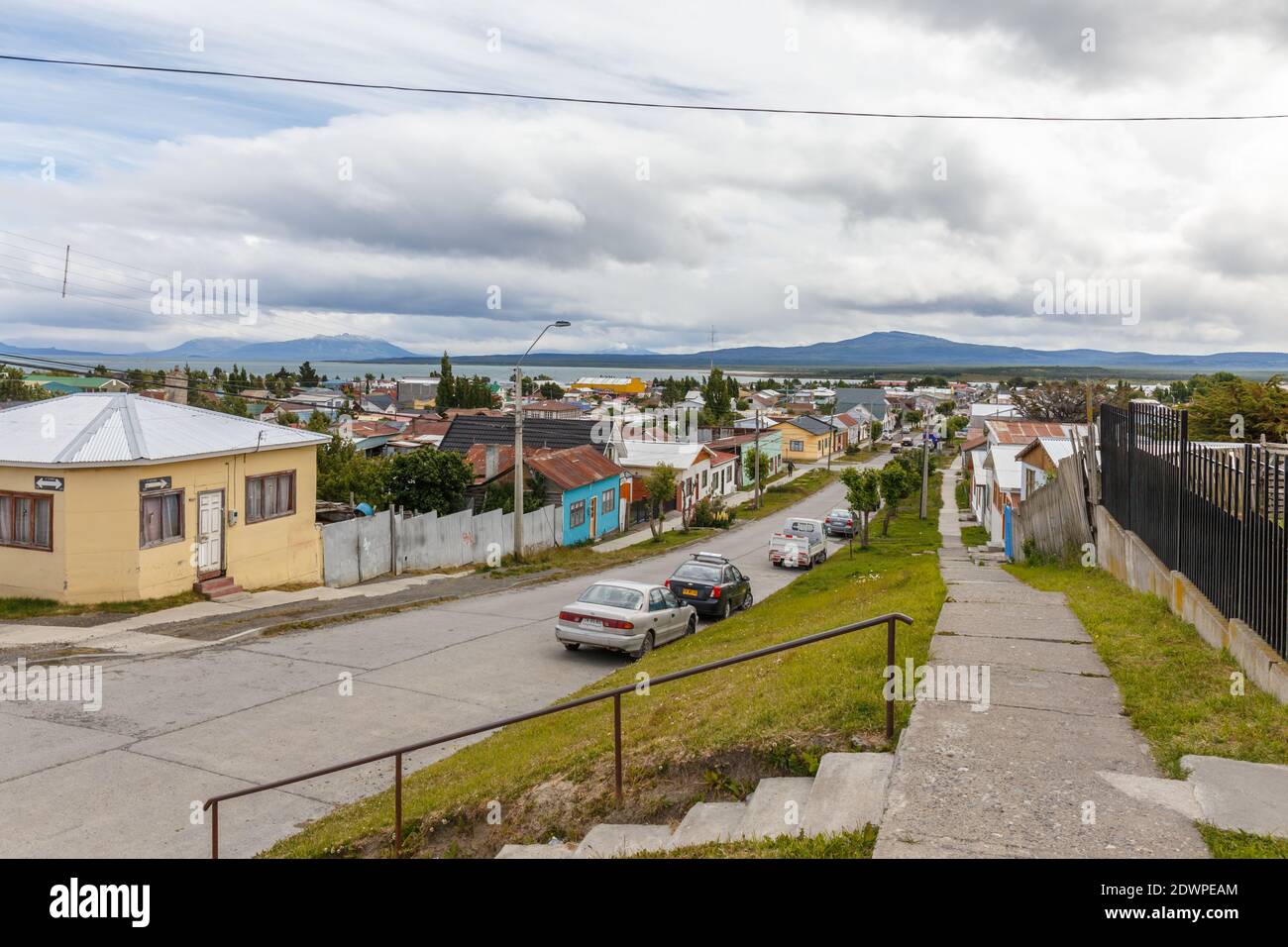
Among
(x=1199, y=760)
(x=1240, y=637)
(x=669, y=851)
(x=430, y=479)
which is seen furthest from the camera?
(x=430, y=479)

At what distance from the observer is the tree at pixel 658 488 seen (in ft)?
142

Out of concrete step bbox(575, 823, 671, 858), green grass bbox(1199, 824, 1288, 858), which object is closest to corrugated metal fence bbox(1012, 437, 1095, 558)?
green grass bbox(1199, 824, 1288, 858)

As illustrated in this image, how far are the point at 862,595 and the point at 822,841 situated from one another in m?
11.8

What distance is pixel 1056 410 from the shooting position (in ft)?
209

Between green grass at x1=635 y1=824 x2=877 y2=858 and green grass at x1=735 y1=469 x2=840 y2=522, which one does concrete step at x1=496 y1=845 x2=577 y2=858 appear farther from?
green grass at x1=735 y1=469 x2=840 y2=522

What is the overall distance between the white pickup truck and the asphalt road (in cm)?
1471

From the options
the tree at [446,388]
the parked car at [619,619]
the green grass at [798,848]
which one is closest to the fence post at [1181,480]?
the green grass at [798,848]

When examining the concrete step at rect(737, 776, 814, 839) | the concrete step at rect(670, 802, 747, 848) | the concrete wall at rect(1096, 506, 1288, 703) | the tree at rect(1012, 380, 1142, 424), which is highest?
the tree at rect(1012, 380, 1142, 424)

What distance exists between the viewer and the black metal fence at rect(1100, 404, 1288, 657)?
780cm

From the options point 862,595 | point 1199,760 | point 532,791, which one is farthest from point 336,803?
point 862,595

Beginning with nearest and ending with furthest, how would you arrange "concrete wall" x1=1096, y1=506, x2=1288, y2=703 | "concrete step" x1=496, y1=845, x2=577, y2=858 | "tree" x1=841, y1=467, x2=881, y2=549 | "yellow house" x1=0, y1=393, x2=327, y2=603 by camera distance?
"concrete step" x1=496, y1=845, x2=577, y2=858 → "concrete wall" x1=1096, y1=506, x2=1288, y2=703 → "yellow house" x1=0, y1=393, x2=327, y2=603 → "tree" x1=841, y1=467, x2=881, y2=549

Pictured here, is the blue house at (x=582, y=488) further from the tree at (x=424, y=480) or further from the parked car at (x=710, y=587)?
the parked car at (x=710, y=587)

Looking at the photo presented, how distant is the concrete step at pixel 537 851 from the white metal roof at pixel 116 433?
15.2m
